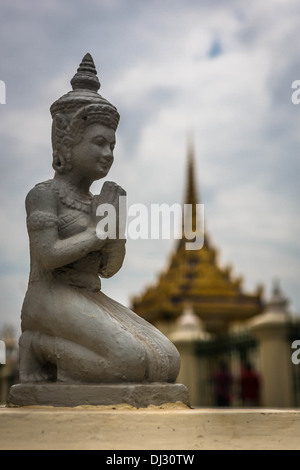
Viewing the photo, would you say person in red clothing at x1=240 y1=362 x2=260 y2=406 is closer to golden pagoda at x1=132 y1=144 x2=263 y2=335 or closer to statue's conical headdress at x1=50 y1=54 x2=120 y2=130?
statue's conical headdress at x1=50 y1=54 x2=120 y2=130

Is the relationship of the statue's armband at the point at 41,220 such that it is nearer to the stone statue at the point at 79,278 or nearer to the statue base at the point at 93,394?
the stone statue at the point at 79,278

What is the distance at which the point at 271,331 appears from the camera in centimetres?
1002

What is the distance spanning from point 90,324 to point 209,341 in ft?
29.4

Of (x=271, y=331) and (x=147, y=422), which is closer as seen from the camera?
(x=147, y=422)

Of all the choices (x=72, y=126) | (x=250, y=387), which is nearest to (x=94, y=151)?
(x=72, y=126)

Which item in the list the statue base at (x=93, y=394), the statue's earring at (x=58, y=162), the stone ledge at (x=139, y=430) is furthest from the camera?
the statue's earring at (x=58, y=162)

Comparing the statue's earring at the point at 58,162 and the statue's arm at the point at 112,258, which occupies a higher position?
the statue's earring at the point at 58,162

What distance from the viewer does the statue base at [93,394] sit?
358 centimetres

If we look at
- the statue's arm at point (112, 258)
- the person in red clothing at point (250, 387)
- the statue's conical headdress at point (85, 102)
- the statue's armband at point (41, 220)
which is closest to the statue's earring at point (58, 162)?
the statue's conical headdress at point (85, 102)

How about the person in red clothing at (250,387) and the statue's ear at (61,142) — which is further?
the person in red clothing at (250,387)

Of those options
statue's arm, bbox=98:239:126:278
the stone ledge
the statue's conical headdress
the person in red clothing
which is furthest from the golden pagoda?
the stone ledge

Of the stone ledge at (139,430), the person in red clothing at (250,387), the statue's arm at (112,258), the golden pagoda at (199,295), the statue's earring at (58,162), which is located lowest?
the stone ledge at (139,430)

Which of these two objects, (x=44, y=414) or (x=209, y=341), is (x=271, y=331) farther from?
(x=44, y=414)
